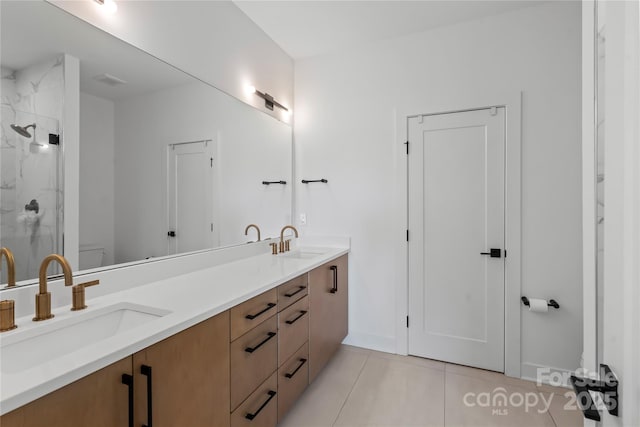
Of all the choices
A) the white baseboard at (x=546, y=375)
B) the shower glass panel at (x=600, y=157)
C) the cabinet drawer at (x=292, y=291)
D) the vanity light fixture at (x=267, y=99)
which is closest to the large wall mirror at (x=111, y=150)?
the vanity light fixture at (x=267, y=99)

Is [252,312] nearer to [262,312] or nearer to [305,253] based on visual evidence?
[262,312]

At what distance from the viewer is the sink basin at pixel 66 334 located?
92cm

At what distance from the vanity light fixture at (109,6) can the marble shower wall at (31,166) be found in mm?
348

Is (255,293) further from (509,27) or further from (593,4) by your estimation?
(509,27)

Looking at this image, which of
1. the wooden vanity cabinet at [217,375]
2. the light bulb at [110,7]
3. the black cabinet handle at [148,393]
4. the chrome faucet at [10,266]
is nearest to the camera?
the wooden vanity cabinet at [217,375]

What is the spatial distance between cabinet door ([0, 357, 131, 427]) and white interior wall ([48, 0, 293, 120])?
1.45 metres

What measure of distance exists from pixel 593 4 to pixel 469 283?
84.4 inches

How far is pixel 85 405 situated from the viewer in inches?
31.2

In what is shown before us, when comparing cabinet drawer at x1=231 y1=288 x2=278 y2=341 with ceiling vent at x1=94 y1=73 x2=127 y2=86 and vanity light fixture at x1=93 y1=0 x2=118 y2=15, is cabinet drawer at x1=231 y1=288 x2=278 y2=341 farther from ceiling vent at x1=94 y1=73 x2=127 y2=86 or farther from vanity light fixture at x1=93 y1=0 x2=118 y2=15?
vanity light fixture at x1=93 y1=0 x2=118 y2=15

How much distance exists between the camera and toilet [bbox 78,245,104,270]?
1.34 m

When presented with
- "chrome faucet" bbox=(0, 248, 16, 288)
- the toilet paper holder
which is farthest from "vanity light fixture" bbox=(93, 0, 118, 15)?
the toilet paper holder

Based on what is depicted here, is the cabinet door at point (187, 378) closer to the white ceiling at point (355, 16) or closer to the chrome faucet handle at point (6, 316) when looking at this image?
the chrome faucet handle at point (6, 316)

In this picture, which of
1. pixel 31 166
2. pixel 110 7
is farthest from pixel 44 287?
pixel 110 7

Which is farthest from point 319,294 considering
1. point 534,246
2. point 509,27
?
point 509,27
